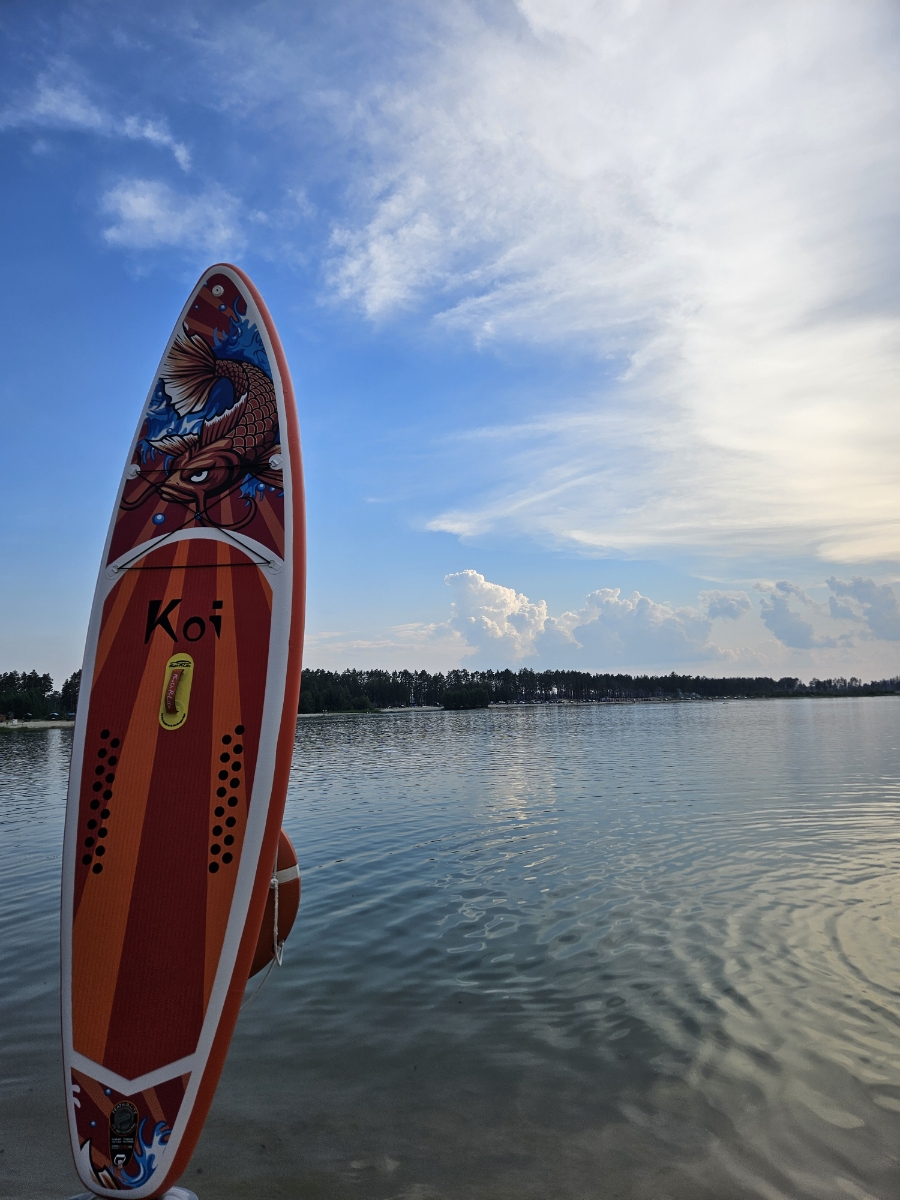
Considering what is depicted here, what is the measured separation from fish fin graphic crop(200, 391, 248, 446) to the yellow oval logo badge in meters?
1.73

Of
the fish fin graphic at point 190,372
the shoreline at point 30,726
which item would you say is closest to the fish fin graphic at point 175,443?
the fish fin graphic at point 190,372

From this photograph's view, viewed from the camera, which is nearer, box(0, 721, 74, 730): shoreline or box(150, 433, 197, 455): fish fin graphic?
box(150, 433, 197, 455): fish fin graphic

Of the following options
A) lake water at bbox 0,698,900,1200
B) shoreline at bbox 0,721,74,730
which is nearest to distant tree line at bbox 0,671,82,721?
shoreline at bbox 0,721,74,730

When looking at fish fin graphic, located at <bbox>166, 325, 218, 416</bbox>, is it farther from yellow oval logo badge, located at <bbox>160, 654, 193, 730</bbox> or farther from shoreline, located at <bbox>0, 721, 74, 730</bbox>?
shoreline, located at <bbox>0, 721, 74, 730</bbox>

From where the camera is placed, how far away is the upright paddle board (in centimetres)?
387

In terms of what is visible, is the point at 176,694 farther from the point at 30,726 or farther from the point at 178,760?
the point at 30,726

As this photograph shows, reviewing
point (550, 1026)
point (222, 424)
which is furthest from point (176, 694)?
point (550, 1026)

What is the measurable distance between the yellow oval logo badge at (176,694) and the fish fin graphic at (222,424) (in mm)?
1731

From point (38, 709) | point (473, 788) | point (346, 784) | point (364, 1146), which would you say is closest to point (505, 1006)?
point (364, 1146)

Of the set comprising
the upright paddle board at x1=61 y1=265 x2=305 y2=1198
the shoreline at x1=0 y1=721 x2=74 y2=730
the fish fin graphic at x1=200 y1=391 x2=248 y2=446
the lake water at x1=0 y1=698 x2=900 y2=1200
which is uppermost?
the fish fin graphic at x1=200 y1=391 x2=248 y2=446

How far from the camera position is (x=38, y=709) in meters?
93.8

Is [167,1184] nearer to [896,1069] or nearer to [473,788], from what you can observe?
[896,1069]

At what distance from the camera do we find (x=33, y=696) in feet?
305

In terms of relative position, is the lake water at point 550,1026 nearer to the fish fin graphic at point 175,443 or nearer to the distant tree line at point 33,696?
the fish fin graphic at point 175,443
